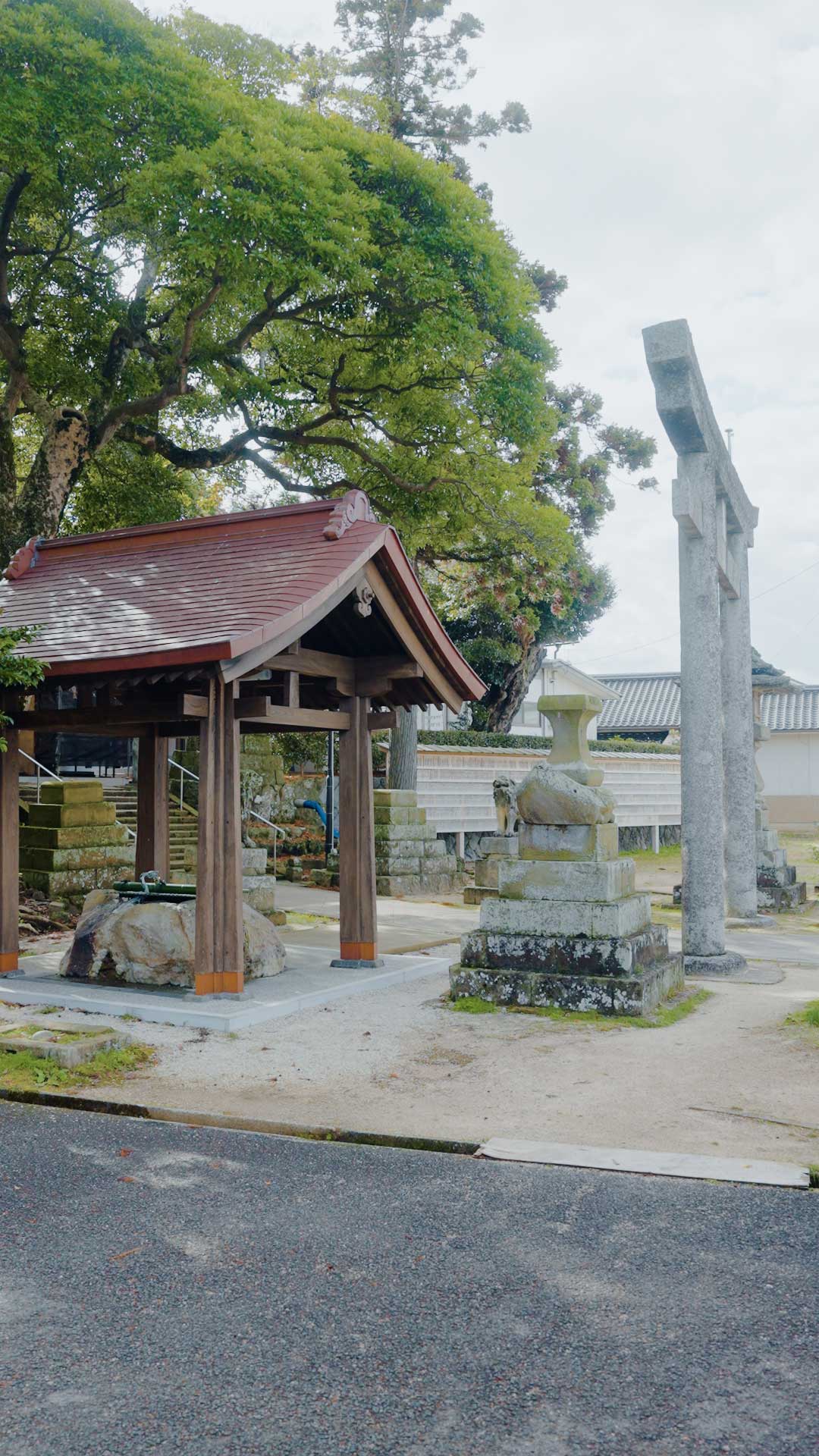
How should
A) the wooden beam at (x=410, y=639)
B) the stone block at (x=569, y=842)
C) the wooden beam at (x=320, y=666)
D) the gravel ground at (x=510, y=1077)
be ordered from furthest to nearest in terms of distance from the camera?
the wooden beam at (x=410, y=639) < the wooden beam at (x=320, y=666) < the stone block at (x=569, y=842) < the gravel ground at (x=510, y=1077)

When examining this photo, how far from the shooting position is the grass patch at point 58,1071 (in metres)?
6.34

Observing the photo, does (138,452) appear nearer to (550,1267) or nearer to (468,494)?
(468,494)

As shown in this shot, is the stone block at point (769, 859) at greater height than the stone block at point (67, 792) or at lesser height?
lesser

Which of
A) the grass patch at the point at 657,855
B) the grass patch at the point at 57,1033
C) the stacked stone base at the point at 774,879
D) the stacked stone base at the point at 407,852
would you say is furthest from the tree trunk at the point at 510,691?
the grass patch at the point at 57,1033

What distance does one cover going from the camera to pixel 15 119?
41.2 ft

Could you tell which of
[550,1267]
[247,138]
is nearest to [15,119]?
[247,138]

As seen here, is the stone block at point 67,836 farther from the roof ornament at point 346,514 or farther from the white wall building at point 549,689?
the white wall building at point 549,689

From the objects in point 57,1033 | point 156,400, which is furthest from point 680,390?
point 156,400

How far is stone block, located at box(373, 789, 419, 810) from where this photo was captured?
62.2 ft

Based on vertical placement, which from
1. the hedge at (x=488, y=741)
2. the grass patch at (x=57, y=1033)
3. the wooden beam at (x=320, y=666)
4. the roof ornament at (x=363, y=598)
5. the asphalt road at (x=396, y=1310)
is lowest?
the asphalt road at (x=396, y=1310)

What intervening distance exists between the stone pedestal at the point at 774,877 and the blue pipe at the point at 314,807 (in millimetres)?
7809

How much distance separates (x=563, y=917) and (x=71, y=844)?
7718 millimetres

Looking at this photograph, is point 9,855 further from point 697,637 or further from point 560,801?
point 697,637

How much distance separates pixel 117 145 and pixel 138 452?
649 cm
